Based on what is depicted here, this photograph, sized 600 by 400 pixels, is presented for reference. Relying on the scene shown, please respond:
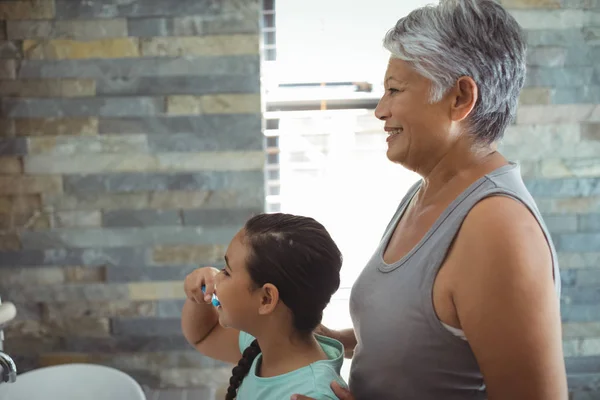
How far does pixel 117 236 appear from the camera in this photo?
5.44 feet

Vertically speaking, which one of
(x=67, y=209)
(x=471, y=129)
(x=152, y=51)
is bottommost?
(x=67, y=209)

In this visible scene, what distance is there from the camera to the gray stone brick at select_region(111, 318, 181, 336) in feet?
5.54

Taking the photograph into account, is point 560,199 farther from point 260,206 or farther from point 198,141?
point 198,141

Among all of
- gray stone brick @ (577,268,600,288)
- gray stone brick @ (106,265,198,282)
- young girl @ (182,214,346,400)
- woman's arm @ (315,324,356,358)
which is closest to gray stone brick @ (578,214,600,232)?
gray stone brick @ (577,268,600,288)

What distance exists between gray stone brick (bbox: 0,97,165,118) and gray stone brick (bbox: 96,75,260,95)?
25mm

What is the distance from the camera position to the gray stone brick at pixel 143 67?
158cm

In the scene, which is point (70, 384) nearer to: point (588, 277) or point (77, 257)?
point (77, 257)

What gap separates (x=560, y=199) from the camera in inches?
66.8

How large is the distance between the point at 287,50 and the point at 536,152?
875 mm

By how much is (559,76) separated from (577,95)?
0.09 m

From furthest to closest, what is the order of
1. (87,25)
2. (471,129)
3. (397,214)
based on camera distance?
1. (87,25)
2. (397,214)
3. (471,129)

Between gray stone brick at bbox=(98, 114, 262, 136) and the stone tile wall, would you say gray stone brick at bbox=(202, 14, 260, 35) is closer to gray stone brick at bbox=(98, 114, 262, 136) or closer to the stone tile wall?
the stone tile wall

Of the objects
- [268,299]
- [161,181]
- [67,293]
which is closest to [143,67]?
[161,181]

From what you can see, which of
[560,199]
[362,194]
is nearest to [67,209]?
[362,194]
